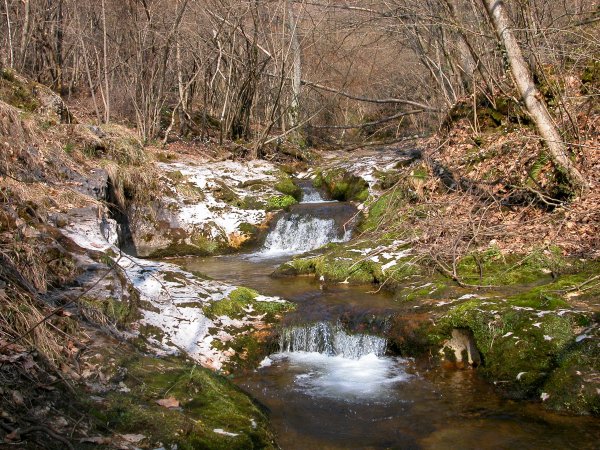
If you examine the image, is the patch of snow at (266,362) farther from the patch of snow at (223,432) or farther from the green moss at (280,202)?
the green moss at (280,202)

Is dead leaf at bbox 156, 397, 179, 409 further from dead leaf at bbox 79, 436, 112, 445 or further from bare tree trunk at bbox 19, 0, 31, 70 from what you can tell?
bare tree trunk at bbox 19, 0, 31, 70

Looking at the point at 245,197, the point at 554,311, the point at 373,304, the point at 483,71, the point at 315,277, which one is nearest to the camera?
the point at 554,311

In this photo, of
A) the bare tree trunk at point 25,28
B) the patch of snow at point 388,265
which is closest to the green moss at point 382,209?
the patch of snow at point 388,265

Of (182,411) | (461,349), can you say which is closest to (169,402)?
(182,411)

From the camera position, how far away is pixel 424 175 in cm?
1152

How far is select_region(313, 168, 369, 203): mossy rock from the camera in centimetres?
1458

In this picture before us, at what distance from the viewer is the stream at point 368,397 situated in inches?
196

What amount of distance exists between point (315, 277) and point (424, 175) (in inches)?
137

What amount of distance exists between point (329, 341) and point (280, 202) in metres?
7.39

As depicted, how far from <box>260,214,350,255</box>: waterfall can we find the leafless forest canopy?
430 centimetres

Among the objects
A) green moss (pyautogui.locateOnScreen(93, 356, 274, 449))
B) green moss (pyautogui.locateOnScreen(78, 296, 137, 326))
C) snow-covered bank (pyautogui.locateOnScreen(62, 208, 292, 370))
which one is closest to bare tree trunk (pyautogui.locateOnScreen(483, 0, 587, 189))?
snow-covered bank (pyautogui.locateOnScreen(62, 208, 292, 370))

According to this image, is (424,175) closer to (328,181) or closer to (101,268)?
(328,181)

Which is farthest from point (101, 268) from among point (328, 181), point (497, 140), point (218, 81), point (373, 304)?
point (218, 81)

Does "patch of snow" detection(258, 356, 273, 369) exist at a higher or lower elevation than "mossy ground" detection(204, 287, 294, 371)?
lower
